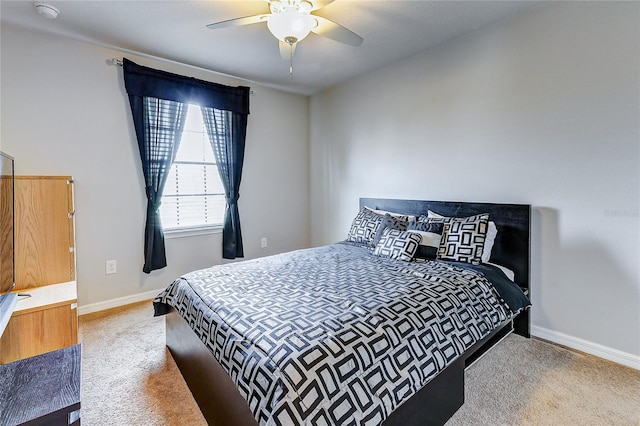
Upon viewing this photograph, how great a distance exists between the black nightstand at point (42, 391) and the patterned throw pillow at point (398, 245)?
6.64ft

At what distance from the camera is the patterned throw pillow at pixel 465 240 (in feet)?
7.62

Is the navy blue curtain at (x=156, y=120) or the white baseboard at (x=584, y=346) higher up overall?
the navy blue curtain at (x=156, y=120)

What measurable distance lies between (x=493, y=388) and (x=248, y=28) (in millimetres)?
3130

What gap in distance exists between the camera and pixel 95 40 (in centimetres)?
274

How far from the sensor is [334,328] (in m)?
1.31

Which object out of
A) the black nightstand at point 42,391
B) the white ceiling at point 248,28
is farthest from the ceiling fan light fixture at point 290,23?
the black nightstand at point 42,391

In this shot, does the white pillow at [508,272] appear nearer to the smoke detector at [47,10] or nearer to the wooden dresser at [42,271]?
the wooden dresser at [42,271]

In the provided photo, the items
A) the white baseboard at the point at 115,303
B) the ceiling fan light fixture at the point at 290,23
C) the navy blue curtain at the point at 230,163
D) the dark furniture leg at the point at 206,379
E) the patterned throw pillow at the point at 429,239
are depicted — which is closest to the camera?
the dark furniture leg at the point at 206,379

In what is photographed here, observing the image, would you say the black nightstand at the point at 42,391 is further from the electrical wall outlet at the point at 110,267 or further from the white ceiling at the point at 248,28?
the white ceiling at the point at 248,28

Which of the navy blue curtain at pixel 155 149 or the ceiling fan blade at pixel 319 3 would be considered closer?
the ceiling fan blade at pixel 319 3

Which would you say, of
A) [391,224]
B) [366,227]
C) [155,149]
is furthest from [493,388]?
[155,149]

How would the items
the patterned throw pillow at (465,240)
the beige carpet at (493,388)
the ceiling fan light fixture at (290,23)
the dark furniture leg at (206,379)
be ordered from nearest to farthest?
the dark furniture leg at (206,379) < the beige carpet at (493,388) < the ceiling fan light fixture at (290,23) < the patterned throw pillow at (465,240)

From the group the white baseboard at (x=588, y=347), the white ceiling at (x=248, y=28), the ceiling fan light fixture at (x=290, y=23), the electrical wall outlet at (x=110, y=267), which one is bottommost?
the white baseboard at (x=588, y=347)

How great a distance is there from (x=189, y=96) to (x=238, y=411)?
10.3 ft
